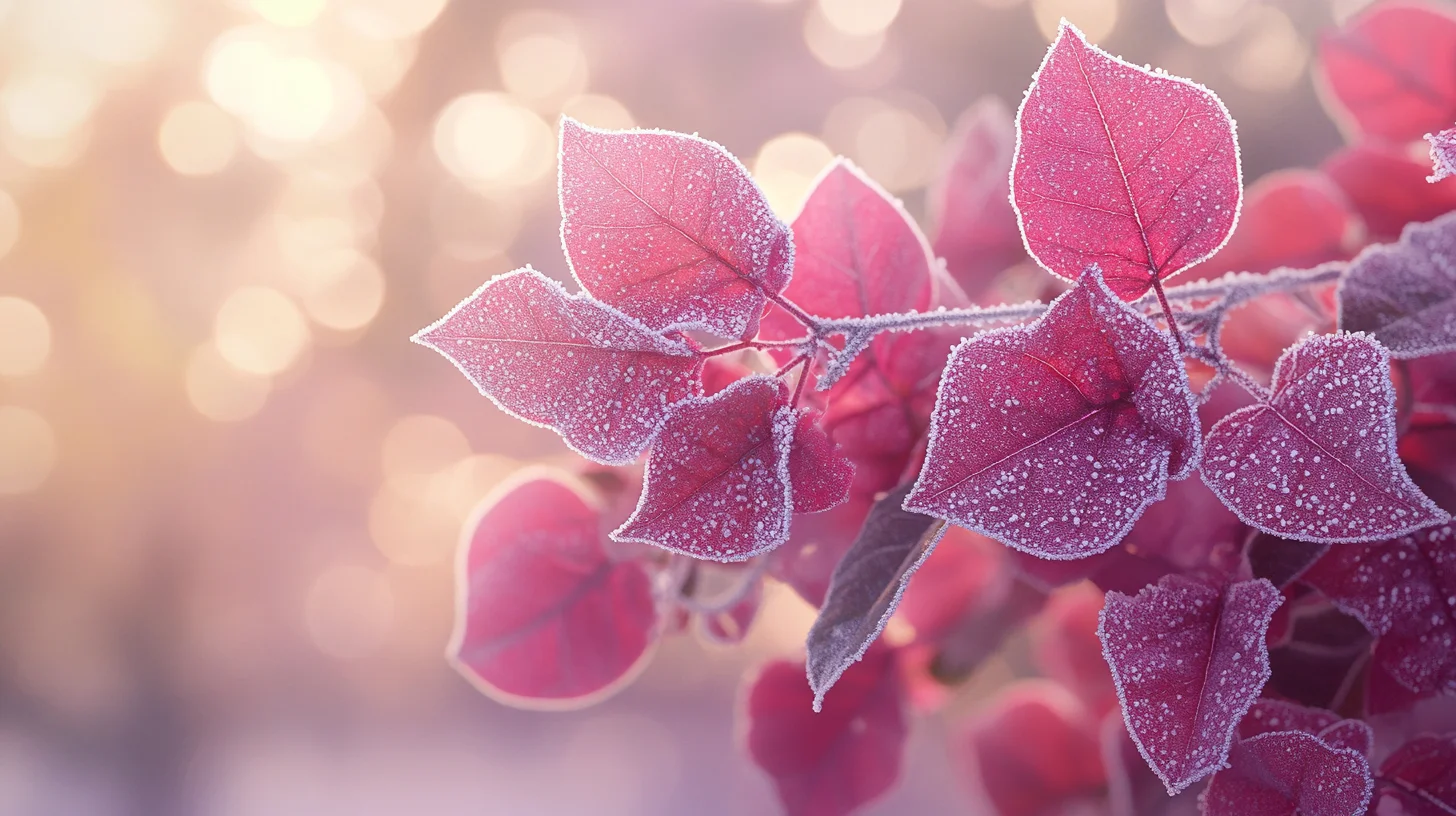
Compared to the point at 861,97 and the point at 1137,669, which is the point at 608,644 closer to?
the point at 1137,669

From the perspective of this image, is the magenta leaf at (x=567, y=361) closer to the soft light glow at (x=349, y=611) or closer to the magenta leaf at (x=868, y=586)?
the magenta leaf at (x=868, y=586)

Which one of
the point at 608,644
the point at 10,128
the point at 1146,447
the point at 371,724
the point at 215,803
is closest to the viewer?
the point at 1146,447

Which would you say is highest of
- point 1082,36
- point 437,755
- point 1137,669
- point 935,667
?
point 1082,36

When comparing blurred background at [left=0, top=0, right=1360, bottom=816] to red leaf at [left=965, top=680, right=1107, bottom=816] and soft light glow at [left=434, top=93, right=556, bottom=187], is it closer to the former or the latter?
soft light glow at [left=434, top=93, right=556, bottom=187]

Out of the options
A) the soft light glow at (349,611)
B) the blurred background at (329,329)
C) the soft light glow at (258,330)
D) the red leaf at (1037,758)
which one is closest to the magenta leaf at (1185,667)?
the red leaf at (1037,758)

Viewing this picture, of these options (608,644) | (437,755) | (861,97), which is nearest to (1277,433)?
(608,644)

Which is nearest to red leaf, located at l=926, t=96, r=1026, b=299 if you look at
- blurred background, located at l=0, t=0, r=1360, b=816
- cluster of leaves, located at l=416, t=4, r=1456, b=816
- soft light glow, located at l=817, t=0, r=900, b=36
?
cluster of leaves, located at l=416, t=4, r=1456, b=816
